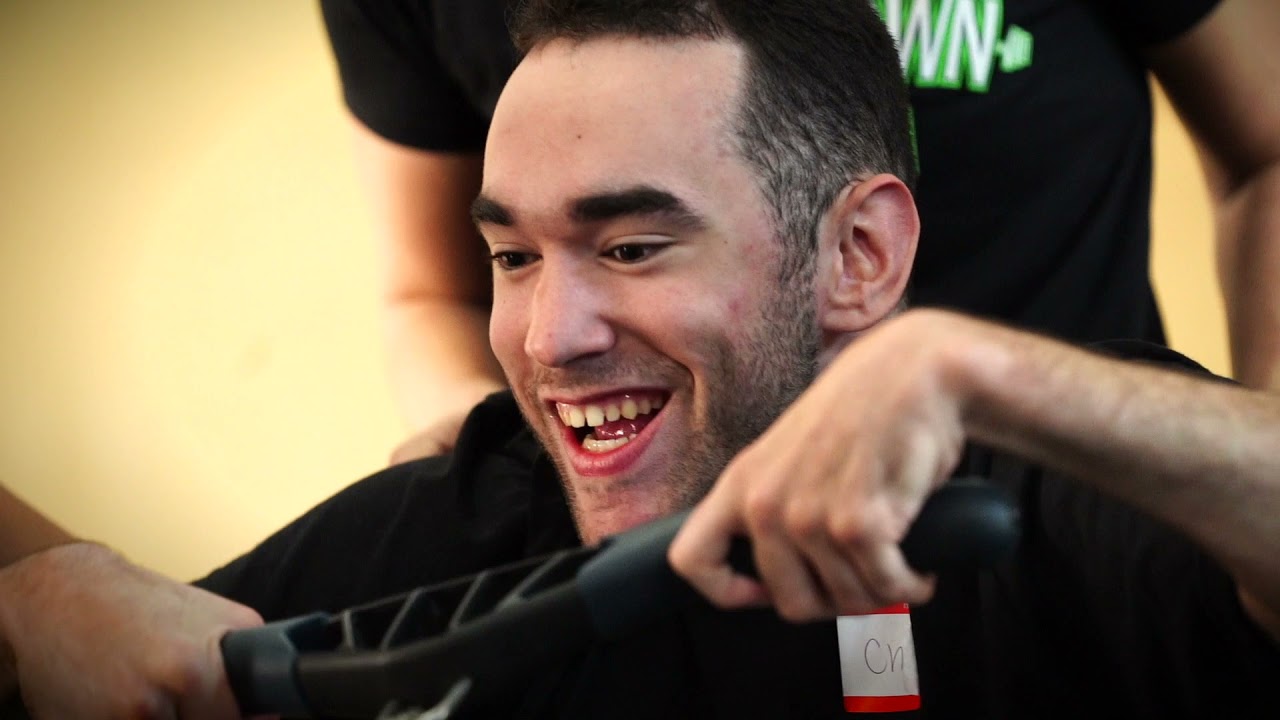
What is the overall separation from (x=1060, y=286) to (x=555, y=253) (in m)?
0.59

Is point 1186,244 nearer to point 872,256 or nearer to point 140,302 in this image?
point 872,256

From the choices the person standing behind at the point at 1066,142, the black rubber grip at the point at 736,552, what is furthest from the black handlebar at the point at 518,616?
the person standing behind at the point at 1066,142

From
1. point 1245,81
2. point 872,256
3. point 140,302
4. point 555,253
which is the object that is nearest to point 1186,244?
point 1245,81

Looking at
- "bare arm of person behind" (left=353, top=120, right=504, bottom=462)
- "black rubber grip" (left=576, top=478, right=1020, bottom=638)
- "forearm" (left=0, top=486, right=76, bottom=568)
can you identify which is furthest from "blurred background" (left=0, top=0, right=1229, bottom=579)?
"black rubber grip" (left=576, top=478, right=1020, bottom=638)

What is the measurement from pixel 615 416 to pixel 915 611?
271mm

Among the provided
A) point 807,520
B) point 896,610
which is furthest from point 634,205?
point 807,520

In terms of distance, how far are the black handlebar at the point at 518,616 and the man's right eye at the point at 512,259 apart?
15.1 inches

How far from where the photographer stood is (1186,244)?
2.29 meters

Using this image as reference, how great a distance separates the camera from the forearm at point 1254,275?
52.9 inches

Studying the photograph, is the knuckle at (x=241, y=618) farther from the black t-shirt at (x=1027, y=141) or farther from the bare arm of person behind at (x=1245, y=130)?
the bare arm of person behind at (x=1245, y=130)

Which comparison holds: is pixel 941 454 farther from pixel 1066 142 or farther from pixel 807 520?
pixel 1066 142

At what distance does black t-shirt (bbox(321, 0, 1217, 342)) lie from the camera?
138cm

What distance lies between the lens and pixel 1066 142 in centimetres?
142

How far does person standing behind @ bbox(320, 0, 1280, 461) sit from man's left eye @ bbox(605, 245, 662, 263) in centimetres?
39
